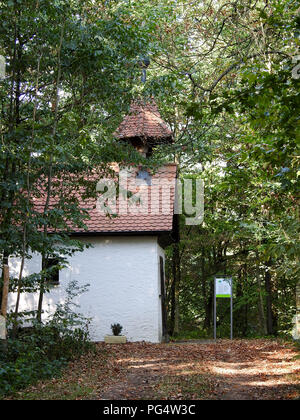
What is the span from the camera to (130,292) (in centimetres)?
1603

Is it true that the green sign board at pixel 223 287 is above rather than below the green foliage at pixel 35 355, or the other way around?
above

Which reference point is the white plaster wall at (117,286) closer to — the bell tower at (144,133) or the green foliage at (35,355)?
the bell tower at (144,133)

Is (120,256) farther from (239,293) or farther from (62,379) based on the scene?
(239,293)

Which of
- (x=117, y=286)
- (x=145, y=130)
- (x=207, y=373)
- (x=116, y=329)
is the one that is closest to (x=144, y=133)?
(x=145, y=130)

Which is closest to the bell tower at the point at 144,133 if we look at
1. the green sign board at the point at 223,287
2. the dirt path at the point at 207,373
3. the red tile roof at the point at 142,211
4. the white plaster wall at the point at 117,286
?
the red tile roof at the point at 142,211

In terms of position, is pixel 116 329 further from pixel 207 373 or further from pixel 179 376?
pixel 179 376

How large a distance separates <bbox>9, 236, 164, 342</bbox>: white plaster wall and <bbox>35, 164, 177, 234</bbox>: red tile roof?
0.49 m

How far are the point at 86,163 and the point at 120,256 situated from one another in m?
6.27

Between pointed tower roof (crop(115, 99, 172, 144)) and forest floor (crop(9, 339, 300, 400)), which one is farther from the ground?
pointed tower roof (crop(115, 99, 172, 144))

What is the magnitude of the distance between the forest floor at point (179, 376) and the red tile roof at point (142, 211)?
4.47 m

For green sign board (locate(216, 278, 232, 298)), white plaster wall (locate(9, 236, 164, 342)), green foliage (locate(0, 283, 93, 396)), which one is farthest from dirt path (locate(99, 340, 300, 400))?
green sign board (locate(216, 278, 232, 298))

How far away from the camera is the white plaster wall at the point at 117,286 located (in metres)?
15.8

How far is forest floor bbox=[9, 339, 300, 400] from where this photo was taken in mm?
6707

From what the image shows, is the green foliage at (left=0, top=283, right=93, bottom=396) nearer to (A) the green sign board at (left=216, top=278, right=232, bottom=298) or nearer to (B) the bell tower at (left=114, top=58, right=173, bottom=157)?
(A) the green sign board at (left=216, top=278, right=232, bottom=298)
